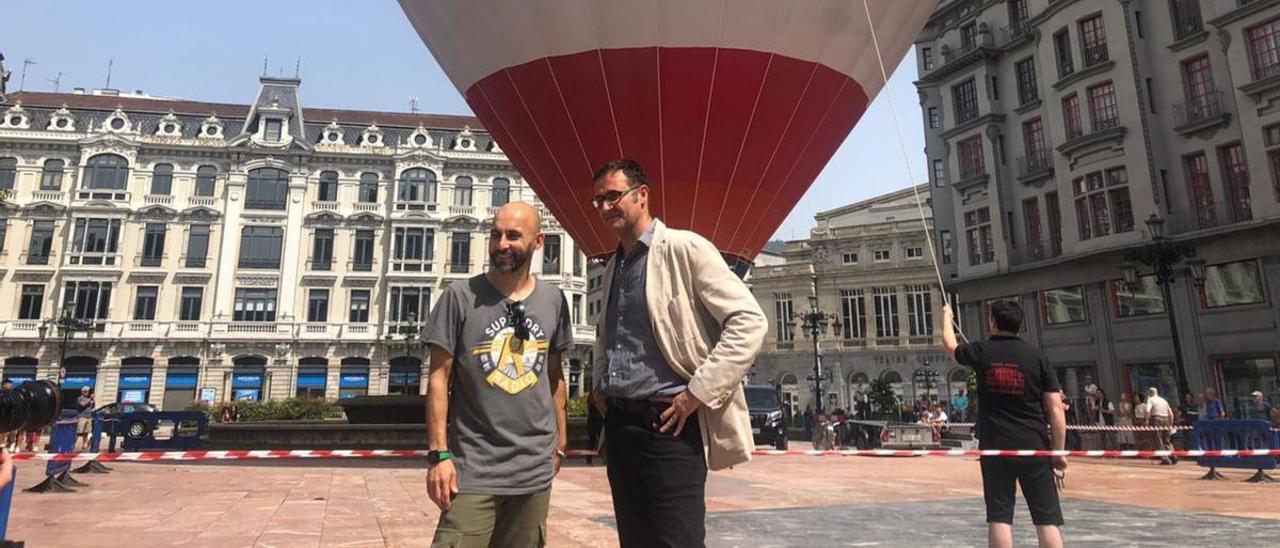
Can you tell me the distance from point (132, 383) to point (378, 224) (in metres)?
14.9

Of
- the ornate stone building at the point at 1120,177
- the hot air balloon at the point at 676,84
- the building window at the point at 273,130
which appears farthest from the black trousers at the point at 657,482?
the building window at the point at 273,130

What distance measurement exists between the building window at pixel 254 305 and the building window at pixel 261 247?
1.52 metres

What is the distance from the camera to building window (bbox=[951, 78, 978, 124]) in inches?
1173

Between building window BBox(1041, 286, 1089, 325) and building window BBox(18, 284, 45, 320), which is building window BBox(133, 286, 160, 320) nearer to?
building window BBox(18, 284, 45, 320)

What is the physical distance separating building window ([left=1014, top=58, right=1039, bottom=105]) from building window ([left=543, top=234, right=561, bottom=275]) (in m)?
25.2

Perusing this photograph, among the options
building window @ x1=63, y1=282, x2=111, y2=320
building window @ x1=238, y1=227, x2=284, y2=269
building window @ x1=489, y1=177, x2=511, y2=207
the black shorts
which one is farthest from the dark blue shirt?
building window @ x1=63, y1=282, x2=111, y2=320

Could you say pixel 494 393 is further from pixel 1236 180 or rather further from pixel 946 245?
pixel 946 245

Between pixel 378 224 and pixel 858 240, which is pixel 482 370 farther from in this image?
pixel 858 240

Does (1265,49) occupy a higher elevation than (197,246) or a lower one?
higher

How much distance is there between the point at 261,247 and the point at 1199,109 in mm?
43556

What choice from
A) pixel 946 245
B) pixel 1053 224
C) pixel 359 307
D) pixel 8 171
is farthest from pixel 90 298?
pixel 1053 224

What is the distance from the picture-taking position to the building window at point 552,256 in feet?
141

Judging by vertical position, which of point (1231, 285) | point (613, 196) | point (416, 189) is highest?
point (416, 189)

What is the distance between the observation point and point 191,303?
39531 millimetres
